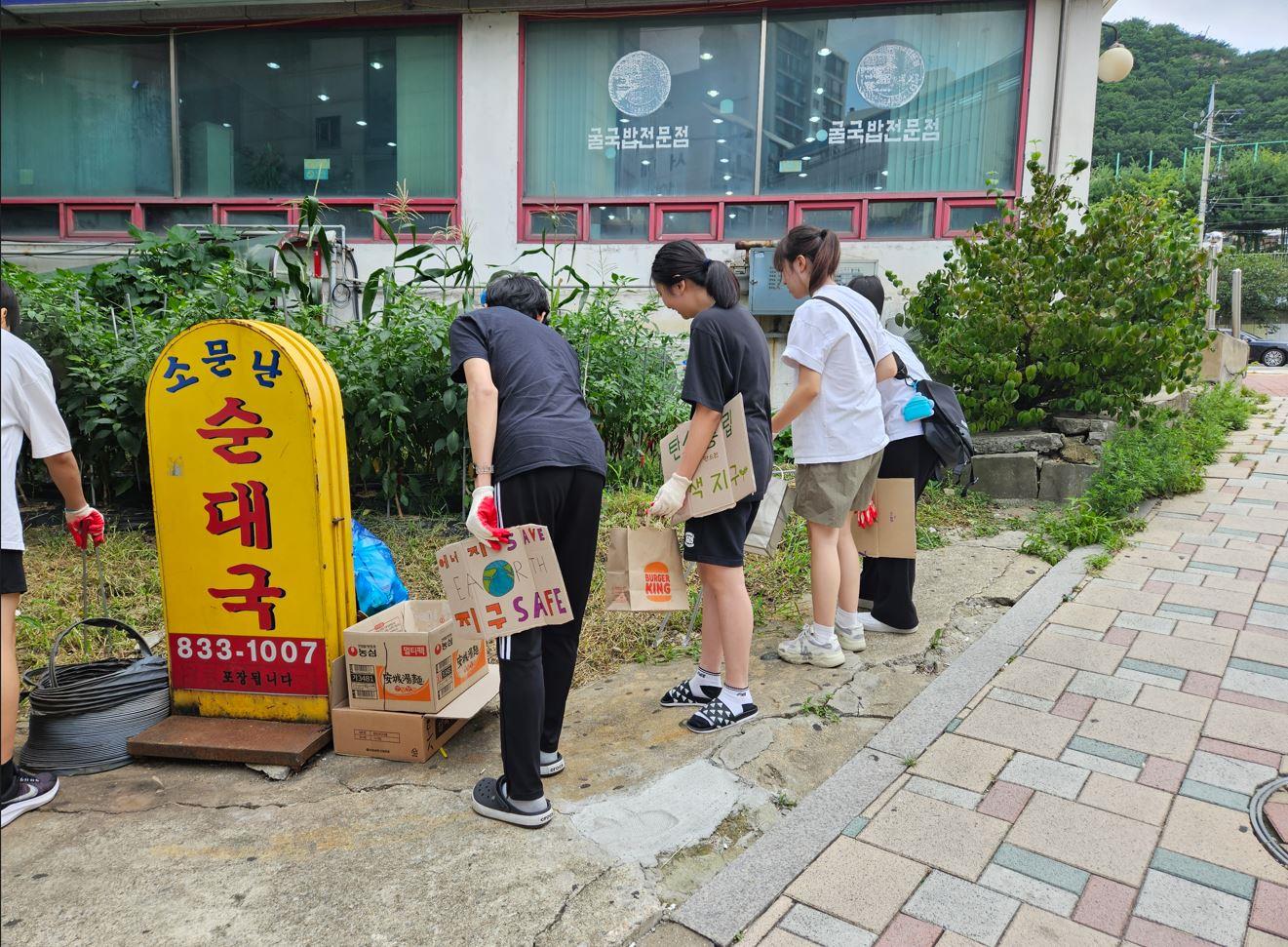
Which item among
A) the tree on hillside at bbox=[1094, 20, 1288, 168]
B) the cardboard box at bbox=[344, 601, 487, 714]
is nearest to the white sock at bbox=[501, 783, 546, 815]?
the cardboard box at bbox=[344, 601, 487, 714]

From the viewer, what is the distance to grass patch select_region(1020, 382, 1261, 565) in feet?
18.6

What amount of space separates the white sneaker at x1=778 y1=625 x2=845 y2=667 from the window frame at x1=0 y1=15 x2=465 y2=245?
7100mm

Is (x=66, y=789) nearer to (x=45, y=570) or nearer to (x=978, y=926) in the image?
(x=45, y=570)

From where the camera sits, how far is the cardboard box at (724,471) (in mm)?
3213

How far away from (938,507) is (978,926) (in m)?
4.62

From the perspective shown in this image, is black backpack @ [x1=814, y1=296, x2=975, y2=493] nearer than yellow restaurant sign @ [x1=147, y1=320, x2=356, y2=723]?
No

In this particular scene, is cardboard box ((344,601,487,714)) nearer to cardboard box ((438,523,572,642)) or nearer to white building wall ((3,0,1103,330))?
cardboard box ((438,523,572,642))

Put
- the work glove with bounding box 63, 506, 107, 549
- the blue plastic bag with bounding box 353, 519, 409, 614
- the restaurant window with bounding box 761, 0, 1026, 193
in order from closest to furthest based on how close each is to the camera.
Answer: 1. the work glove with bounding box 63, 506, 107, 549
2. the blue plastic bag with bounding box 353, 519, 409, 614
3. the restaurant window with bounding box 761, 0, 1026, 193

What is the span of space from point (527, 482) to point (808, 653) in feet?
5.78

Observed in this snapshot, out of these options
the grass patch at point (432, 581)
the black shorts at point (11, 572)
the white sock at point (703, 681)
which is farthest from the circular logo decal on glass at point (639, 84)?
the black shorts at point (11, 572)

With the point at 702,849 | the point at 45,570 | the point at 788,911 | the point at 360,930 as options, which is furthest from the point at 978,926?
the point at 45,570

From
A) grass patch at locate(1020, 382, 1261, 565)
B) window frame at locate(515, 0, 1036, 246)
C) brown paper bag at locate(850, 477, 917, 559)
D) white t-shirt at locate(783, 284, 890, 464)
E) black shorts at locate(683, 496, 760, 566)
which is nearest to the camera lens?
black shorts at locate(683, 496, 760, 566)

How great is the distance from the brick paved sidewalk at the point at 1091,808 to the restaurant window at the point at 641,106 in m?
6.65

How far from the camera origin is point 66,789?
10.2ft
